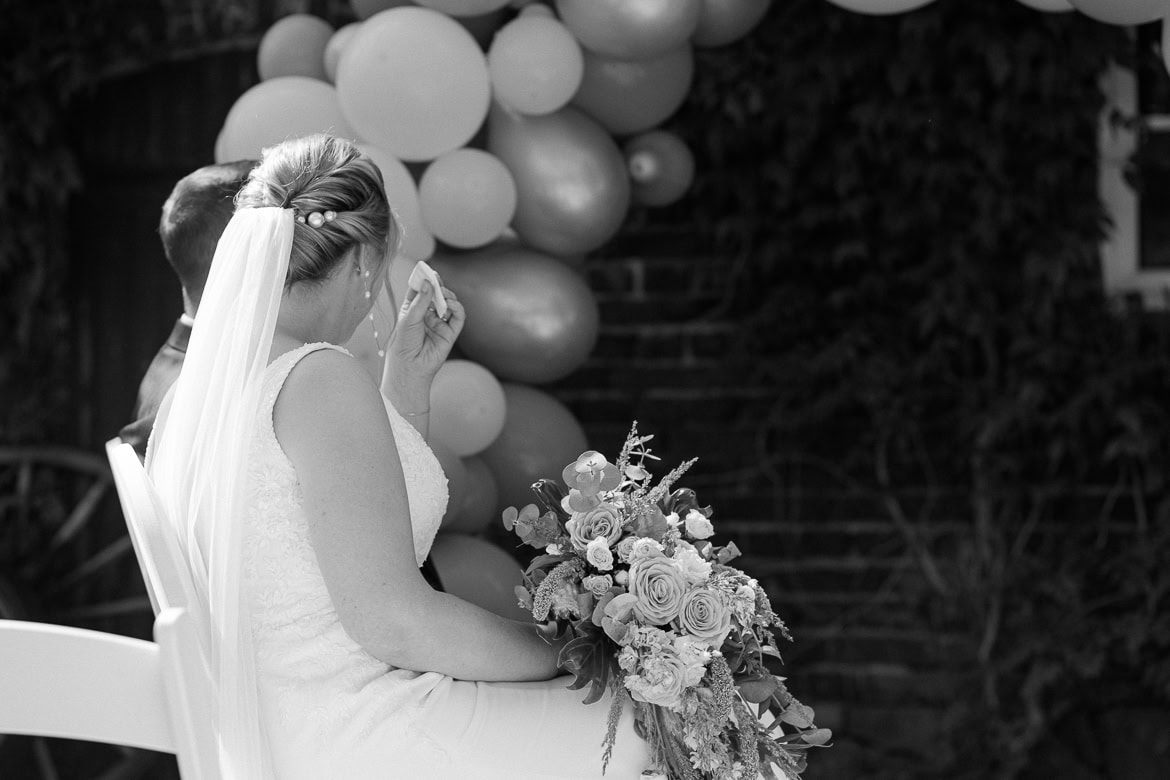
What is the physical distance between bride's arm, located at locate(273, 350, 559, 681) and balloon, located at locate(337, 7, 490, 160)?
89cm

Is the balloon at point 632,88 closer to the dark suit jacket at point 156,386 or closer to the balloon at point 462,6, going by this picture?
the balloon at point 462,6

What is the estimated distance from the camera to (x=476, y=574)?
2.59 meters

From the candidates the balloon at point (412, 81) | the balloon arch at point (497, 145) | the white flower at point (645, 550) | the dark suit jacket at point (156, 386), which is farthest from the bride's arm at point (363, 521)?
the balloon at point (412, 81)

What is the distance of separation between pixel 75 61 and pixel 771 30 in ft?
6.34

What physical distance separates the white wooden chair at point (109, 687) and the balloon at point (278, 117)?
4.47 feet

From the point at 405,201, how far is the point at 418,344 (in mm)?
440

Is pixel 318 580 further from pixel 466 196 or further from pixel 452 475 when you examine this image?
pixel 466 196

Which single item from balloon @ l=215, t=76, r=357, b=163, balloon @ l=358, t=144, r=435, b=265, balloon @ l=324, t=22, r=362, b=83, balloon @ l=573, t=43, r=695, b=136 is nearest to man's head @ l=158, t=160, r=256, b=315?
balloon @ l=215, t=76, r=357, b=163

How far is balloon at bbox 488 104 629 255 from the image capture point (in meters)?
2.77

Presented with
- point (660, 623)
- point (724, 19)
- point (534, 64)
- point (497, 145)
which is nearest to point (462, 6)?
point (534, 64)

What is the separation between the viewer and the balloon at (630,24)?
2.68 metres

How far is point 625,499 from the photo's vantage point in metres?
1.84

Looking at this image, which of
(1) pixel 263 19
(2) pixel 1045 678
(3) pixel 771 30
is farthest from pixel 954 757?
(1) pixel 263 19

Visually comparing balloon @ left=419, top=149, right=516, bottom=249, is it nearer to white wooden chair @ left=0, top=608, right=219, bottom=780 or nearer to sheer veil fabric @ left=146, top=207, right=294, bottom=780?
sheer veil fabric @ left=146, top=207, right=294, bottom=780
